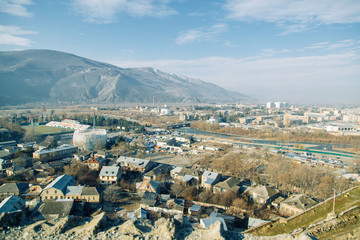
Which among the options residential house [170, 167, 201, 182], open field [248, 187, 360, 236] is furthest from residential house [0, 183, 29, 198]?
open field [248, 187, 360, 236]

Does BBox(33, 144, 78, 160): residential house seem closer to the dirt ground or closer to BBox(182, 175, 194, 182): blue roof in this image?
the dirt ground

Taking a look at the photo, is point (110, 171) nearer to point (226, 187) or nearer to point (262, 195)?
point (226, 187)

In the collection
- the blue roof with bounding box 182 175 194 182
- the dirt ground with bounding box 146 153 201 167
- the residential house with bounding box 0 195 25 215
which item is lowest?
the dirt ground with bounding box 146 153 201 167

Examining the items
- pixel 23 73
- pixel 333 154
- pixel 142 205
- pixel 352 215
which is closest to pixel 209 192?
pixel 142 205

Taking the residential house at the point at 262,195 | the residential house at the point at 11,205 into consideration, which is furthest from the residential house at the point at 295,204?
the residential house at the point at 11,205

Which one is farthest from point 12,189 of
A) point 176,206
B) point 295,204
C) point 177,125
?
point 177,125

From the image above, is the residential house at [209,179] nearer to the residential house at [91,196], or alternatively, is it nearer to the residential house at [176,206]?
the residential house at [176,206]

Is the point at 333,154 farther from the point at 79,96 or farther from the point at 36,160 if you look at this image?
the point at 79,96

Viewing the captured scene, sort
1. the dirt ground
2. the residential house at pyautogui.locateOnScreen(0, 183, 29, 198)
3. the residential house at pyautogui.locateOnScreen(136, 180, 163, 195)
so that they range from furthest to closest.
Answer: the dirt ground, the residential house at pyautogui.locateOnScreen(136, 180, 163, 195), the residential house at pyautogui.locateOnScreen(0, 183, 29, 198)
